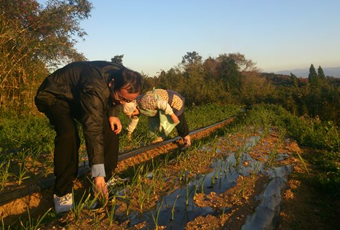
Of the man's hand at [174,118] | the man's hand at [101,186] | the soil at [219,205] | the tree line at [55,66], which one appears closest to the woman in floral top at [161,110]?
the man's hand at [174,118]

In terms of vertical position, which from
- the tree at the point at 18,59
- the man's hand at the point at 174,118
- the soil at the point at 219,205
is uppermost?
the tree at the point at 18,59

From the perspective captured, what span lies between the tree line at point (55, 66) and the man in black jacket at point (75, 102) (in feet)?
14.6

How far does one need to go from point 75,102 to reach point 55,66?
23.7 feet

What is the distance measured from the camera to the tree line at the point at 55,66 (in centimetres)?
629

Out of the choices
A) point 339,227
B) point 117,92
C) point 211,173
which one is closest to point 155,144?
point 211,173

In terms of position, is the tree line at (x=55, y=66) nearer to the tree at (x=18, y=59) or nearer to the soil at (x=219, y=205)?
the tree at (x=18, y=59)

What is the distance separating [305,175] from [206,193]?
145cm

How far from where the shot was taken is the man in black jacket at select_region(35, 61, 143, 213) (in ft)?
6.48

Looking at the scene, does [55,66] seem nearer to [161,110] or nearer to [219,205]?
[161,110]

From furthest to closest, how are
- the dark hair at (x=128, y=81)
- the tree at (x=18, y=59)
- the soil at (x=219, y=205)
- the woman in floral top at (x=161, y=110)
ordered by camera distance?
1. the tree at (x=18, y=59)
2. the woman in floral top at (x=161, y=110)
3. the dark hair at (x=128, y=81)
4. the soil at (x=219, y=205)

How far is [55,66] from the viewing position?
8672 millimetres

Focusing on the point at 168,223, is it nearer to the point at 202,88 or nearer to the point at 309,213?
the point at 309,213

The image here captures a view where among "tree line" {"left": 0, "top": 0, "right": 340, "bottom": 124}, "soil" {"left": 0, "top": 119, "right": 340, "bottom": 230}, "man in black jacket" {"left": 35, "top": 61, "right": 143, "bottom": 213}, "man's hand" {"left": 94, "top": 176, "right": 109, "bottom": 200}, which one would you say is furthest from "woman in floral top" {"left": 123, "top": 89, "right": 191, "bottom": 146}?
"tree line" {"left": 0, "top": 0, "right": 340, "bottom": 124}

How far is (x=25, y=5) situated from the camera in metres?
8.41
